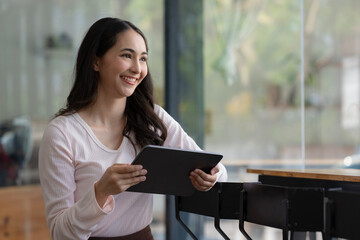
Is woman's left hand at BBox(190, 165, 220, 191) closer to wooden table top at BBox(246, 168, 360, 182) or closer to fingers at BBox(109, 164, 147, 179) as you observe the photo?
fingers at BBox(109, 164, 147, 179)

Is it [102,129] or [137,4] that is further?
[137,4]

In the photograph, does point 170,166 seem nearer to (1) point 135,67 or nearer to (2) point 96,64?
(1) point 135,67

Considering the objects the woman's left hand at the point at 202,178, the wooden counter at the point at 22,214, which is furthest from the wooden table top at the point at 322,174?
the wooden counter at the point at 22,214

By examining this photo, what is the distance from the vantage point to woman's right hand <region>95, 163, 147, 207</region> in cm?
205

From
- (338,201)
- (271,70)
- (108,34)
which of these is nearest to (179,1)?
(271,70)

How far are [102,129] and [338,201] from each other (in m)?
0.97

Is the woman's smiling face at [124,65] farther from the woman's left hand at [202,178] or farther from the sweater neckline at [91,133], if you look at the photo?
the woman's left hand at [202,178]

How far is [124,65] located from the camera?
7.93 feet

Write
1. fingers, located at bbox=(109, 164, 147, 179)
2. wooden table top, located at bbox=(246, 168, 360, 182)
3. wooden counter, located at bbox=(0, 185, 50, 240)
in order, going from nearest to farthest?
fingers, located at bbox=(109, 164, 147, 179) → wooden table top, located at bbox=(246, 168, 360, 182) → wooden counter, located at bbox=(0, 185, 50, 240)

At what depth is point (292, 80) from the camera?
4.77 meters

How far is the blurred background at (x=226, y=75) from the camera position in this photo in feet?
14.8

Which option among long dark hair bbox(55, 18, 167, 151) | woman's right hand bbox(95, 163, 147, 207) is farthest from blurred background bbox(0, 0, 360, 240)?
woman's right hand bbox(95, 163, 147, 207)

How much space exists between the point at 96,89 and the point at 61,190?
0.45 m

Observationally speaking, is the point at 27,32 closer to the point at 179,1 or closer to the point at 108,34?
the point at 179,1
